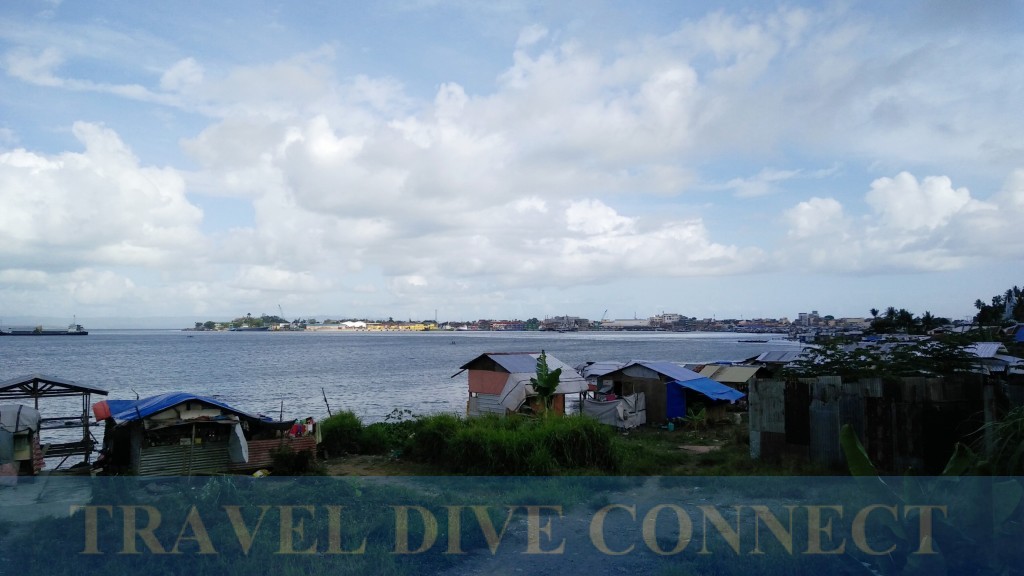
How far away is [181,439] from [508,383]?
1049 centimetres

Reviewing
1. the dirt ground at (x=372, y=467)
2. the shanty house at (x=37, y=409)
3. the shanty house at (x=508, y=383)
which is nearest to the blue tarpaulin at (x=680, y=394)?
the shanty house at (x=508, y=383)

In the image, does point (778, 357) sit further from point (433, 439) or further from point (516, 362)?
point (433, 439)

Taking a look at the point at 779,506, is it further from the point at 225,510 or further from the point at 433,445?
the point at 225,510

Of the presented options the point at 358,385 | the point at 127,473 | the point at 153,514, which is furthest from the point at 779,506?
the point at 358,385

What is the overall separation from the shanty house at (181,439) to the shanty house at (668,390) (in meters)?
13.0

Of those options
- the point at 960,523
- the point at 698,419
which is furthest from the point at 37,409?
the point at 960,523

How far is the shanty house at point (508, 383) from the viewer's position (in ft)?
70.8

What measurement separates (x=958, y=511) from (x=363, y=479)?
1113 centimetres

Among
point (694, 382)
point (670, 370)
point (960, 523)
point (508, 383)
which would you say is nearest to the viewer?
point (960, 523)

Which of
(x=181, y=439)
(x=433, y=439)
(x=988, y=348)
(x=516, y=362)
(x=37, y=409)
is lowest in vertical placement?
(x=433, y=439)

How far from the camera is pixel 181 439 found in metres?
14.3

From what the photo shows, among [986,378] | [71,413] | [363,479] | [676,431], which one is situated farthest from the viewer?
[71,413]

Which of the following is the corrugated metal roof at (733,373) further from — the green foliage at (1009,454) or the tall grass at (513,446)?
the green foliage at (1009,454)

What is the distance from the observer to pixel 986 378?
455 inches
